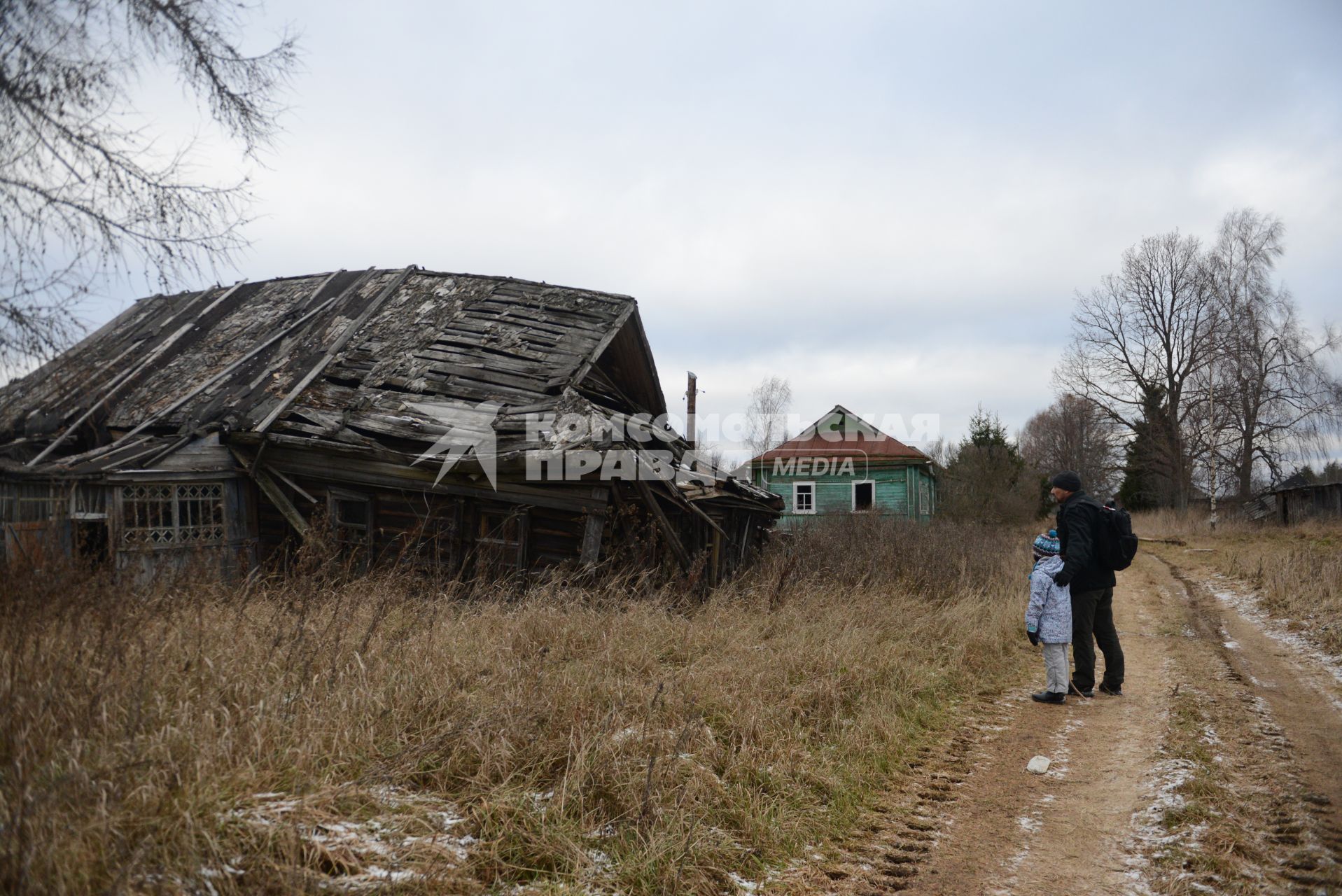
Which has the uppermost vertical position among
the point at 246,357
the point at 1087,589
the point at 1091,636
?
the point at 246,357

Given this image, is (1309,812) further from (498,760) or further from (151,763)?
(151,763)

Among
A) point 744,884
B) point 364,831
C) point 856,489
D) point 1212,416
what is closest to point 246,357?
point 364,831

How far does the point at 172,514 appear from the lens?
33.8 feet

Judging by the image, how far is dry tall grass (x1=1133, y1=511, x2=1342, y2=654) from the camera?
9.51 meters

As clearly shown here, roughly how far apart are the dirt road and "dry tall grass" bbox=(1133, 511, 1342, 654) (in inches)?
121

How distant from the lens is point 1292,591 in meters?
10.8

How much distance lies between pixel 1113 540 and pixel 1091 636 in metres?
0.82

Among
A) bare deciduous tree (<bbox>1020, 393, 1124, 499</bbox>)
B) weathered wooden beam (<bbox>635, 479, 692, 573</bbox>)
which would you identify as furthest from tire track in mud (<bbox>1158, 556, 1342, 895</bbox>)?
bare deciduous tree (<bbox>1020, 393, 1124, 499</bbox>)

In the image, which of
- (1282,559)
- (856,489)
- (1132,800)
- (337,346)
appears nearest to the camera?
(1132,800)

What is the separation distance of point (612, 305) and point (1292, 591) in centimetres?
1069

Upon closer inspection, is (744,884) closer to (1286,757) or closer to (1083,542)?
(1286,757)

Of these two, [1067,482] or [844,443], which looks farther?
[844,443]

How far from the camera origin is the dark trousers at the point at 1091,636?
21.6 feet

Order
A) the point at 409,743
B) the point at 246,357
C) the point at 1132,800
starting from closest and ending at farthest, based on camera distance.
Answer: the point at 409,743 → the point at 1132,800 → the point at 246,357
